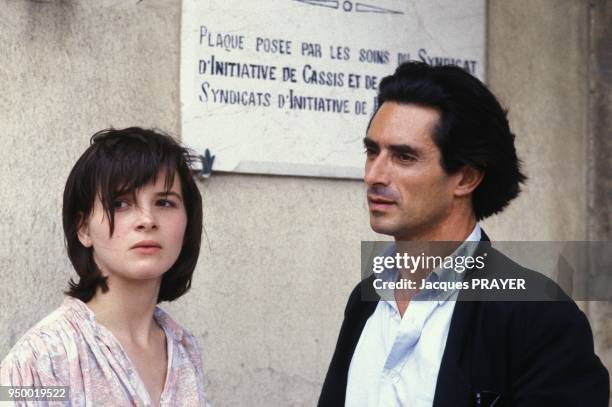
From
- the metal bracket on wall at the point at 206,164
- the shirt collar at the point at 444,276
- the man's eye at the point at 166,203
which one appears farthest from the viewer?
the metal bracket on wall at the point at 206,164

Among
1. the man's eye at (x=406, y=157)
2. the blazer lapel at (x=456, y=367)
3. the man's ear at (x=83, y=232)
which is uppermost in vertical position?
the man's eye at (x=406, y=157)

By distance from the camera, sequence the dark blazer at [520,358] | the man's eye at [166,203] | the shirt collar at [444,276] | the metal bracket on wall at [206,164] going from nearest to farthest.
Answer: the dark blazer at [520,358]
the shirt collar at [444,276]
the man's eye at [166,203]
the metal bracket on wall at [206,164]

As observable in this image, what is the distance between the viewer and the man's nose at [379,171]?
9.59 feet

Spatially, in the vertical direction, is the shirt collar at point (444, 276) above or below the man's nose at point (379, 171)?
below

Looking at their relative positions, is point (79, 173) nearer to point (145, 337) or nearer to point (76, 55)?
point (145, 337)

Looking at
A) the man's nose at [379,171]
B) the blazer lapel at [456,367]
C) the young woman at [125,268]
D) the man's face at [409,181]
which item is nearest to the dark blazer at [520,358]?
the blazer lapel at [456,367]

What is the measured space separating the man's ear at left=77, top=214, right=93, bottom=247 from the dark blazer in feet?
3.37

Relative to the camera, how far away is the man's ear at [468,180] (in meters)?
3.00

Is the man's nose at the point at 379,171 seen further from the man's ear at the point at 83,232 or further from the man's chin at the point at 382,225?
the man's ear at the point at 83,232

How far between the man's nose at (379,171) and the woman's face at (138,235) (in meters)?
0.55

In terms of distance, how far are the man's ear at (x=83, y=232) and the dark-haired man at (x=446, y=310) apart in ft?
2.55

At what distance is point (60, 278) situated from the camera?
3873 mm

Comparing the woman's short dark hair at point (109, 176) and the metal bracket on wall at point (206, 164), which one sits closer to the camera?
the woman's short dark hair at point (109, 176)

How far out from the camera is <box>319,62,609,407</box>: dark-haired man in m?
2.59
